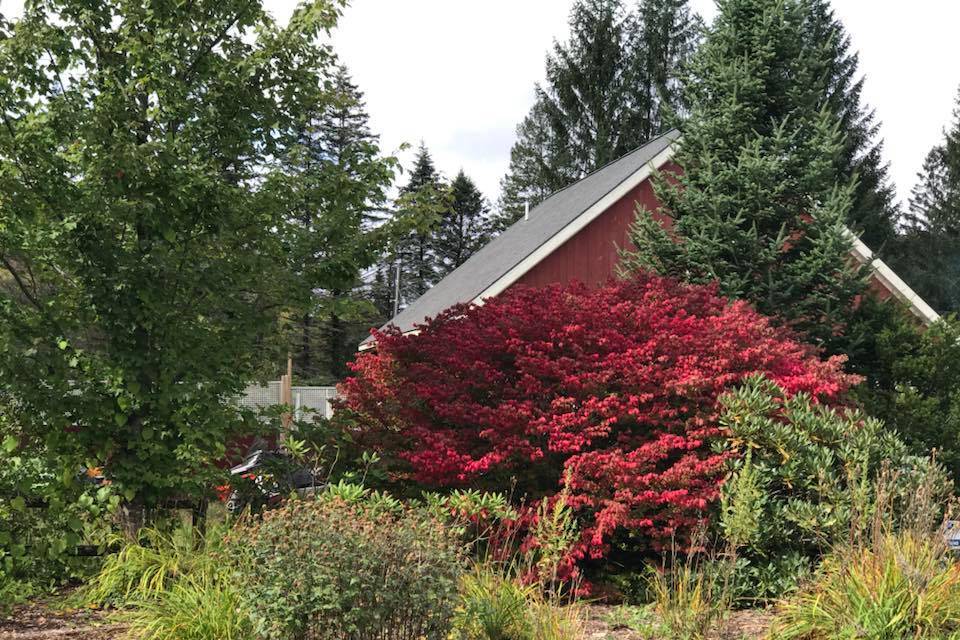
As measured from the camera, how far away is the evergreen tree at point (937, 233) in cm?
3412

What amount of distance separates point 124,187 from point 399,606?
3650 millimetres

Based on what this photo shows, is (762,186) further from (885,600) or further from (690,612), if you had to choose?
(690,612)

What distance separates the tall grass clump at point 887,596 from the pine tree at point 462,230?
42.1 meters

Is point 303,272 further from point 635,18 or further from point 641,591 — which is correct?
point 635,18

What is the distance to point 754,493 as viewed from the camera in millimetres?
5277

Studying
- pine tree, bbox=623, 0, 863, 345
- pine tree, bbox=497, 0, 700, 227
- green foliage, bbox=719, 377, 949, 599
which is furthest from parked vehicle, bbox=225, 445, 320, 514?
pine tree, bbox=497, 0, 700, 227

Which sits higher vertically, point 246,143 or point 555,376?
point 246,143

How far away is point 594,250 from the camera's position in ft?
50.5

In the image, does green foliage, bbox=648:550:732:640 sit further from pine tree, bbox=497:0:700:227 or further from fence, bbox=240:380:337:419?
pine tree, bbox=497:0:700:227

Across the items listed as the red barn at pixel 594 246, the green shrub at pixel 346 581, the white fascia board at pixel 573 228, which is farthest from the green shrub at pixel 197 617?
the white fascia board at pixel 573 228

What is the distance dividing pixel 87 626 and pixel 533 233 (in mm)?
13760

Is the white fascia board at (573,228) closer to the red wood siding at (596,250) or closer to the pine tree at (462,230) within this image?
the red wood siding at (596,250)

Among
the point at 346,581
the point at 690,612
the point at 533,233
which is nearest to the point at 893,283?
the point at 533,233

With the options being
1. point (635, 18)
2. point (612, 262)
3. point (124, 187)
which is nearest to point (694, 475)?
point (124, 187)
